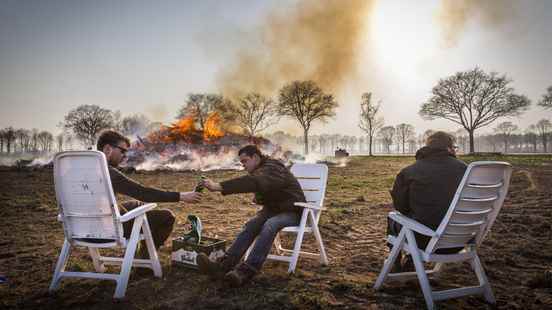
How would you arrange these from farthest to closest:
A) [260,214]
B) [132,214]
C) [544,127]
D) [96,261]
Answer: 1. [544,127]
2. [260,214]
3. [96,261]
4. [132,214]

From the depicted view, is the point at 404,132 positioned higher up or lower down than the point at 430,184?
higher up

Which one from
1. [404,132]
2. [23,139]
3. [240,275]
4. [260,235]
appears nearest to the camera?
[240,275]

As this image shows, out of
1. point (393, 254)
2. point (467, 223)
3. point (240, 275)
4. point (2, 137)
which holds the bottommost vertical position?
point (240, 275)

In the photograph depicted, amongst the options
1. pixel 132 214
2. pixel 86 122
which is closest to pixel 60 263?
pixel 132 214

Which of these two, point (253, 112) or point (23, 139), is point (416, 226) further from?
point (23, 139)

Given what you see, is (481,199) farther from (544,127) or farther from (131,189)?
(544,127)

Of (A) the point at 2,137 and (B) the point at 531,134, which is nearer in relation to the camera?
(A) the point at 2,137

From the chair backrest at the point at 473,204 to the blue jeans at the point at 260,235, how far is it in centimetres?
170

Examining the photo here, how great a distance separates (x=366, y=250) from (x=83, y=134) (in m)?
52.5

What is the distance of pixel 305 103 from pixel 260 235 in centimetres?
3723

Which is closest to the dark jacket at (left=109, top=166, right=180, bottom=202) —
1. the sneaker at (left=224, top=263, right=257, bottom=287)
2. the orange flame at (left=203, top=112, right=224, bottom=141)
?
the sneaker at (left=224, top=263, right=257, bottom=287)

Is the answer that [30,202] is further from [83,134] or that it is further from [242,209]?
[83,134]

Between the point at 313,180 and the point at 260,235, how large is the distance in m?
1.50

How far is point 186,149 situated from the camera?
24766 mm
